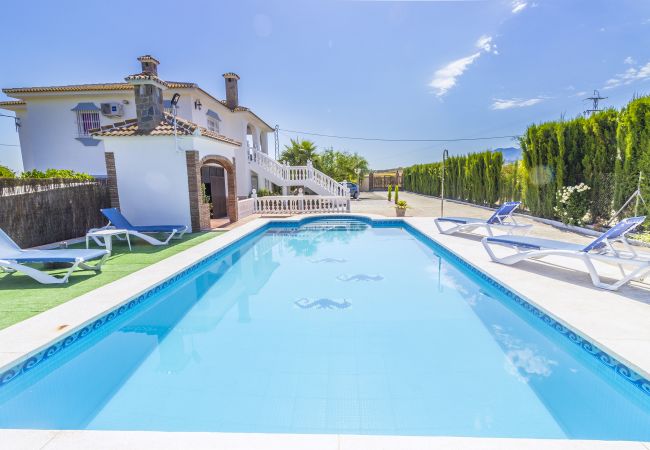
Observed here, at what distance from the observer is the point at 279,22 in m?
15.7

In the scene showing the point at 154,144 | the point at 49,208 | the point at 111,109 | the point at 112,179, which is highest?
the point at 111,109

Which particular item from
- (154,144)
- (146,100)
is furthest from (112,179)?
(146,100)

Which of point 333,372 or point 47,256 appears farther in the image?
point 47,256

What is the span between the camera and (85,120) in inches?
684

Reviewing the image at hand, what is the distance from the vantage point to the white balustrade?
55.5 feet

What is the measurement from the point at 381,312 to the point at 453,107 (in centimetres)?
3474

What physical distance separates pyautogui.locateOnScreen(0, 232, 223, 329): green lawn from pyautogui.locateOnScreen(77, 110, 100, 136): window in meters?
12.6

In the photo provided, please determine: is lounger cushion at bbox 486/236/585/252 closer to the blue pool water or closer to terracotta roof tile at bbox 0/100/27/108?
the blue pool water

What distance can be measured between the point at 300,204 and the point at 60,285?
478 inches

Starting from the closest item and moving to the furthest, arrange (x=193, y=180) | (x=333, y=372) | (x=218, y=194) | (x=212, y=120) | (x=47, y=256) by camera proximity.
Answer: (x=333, y=372) → (x=47, y=256) → (x=193, y=180) → (x=218, y=194) → (x=212, y=120)

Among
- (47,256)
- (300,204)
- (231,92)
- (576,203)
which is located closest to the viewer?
(47,256)

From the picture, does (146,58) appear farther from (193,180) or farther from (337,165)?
(337,165)

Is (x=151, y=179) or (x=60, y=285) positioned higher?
(x=151, y=179)

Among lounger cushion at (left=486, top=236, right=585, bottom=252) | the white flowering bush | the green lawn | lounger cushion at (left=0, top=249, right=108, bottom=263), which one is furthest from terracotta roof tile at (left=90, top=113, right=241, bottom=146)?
the white flowering bush
